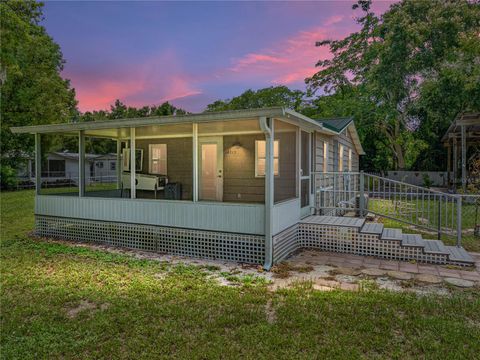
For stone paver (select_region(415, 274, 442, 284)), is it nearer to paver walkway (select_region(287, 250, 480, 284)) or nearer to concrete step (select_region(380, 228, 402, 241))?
paver walkway (select_region(287, 250, 480, 284))

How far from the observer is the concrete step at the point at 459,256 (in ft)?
17.2

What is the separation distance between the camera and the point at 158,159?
31.1 ft

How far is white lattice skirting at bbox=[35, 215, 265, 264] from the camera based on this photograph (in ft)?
18.1

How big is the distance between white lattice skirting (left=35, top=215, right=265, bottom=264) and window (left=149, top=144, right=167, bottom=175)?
283 cm

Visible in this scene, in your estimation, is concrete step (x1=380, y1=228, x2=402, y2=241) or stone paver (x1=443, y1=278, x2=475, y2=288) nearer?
stone paver (x1=443, y1=278, x2=475, y2=288)

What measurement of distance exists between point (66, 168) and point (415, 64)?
25423 millimetres

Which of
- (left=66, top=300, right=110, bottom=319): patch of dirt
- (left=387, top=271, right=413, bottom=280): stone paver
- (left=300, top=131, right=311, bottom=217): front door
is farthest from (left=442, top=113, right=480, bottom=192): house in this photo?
(left=66, top=300, right=110, bottom=319): patch of dirt

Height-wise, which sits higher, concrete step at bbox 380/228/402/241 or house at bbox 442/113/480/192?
house at bbox 442/113/480/192

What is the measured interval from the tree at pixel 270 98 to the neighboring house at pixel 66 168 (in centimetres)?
1263

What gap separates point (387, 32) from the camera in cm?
1780

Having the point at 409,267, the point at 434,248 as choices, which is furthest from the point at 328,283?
the point at 434,248

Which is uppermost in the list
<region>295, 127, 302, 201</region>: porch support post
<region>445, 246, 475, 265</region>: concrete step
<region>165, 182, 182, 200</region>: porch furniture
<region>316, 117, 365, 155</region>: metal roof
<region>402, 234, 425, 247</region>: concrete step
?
<region>316, 117, 365, 155</region>: metal roof

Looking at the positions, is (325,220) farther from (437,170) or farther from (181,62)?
(437,170)

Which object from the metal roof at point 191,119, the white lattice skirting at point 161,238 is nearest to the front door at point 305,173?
the metal roof at point 191,119
